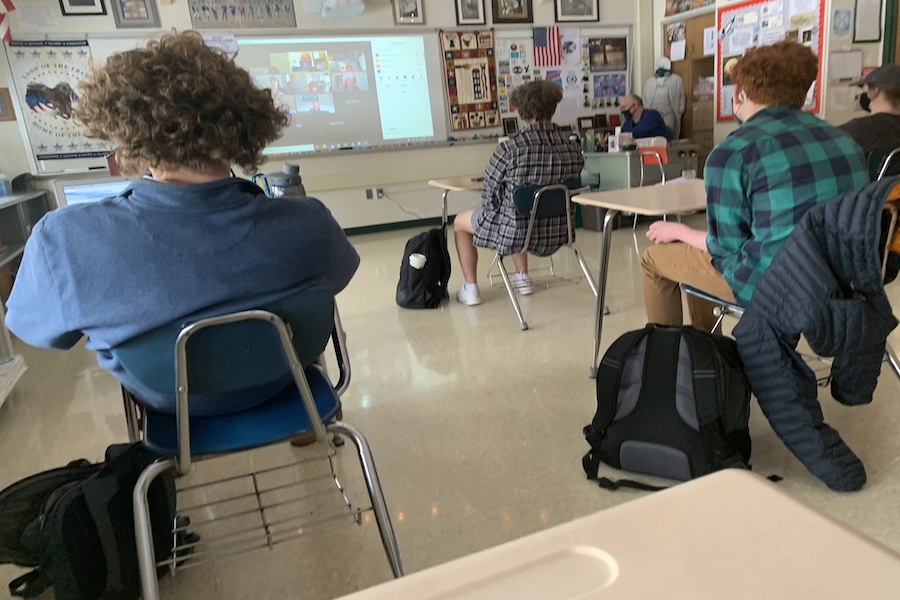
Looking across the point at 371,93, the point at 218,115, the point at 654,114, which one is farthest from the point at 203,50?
the point at 654,114

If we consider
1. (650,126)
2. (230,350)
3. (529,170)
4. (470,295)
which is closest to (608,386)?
(230,350)

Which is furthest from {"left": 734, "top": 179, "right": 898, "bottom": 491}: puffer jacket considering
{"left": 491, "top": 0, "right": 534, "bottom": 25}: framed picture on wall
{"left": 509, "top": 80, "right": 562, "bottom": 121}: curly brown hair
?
{"left": 491, "top": 0, "right": 534, "bottom": 25}: framed picture on wall

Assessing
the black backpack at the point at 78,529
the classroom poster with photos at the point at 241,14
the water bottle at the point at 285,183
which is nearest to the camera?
the black backpack at the point at 78,529

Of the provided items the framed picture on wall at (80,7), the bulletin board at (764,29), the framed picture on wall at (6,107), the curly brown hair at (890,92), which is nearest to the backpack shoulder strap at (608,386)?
the curly brown hair at (890,92)

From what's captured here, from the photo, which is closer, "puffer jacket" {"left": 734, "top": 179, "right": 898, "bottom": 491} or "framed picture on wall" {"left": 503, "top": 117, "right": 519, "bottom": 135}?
"puffer jacket" {"left": 734, "top": 179, "right": 898, "bottom": 491}

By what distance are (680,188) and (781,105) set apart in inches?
24.7

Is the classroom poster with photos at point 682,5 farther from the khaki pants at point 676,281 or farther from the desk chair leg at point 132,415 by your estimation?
the desk chair leg at point 132,415

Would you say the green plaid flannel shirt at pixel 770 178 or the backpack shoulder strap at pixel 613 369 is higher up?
the green plaid flannel shirt at pixel 770 178

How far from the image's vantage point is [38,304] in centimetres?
97

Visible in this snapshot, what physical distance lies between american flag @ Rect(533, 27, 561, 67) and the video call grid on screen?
0.99 meters

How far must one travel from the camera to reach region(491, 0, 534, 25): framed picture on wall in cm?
580

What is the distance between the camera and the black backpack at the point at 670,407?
1.55 meters

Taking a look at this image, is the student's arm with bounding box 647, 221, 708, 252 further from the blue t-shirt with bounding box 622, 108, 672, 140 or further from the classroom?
the blue t-shirt with bounding box 622, 108, 672, 140

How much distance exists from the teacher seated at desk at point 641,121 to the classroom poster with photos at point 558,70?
0.49 m
